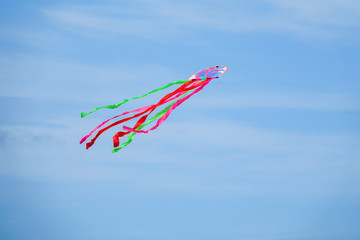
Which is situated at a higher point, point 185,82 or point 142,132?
point 185,82

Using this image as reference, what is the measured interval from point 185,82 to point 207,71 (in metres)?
1.53

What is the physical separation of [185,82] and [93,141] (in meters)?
5.96

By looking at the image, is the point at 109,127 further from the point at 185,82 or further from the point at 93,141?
the point at 185,82

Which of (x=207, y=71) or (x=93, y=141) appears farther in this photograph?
(x=207, y=71)

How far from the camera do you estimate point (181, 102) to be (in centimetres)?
3234

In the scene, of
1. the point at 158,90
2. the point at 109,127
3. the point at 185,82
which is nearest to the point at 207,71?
the point at 185,82

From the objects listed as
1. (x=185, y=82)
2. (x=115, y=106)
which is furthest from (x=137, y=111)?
(x=185, y=82)

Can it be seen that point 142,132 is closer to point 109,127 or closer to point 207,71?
point 109,127

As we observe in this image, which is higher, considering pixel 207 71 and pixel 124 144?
pixel 207 71

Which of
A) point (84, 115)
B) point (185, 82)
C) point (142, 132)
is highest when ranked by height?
point (185, 82)

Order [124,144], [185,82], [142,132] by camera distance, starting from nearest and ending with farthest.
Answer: [142,132] < [124,144] < [185,82]

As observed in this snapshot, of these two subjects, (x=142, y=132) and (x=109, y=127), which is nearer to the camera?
(x=142, y=132)

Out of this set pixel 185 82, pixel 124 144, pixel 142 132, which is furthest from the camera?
pixel 185 82

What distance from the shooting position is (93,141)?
32.1m
